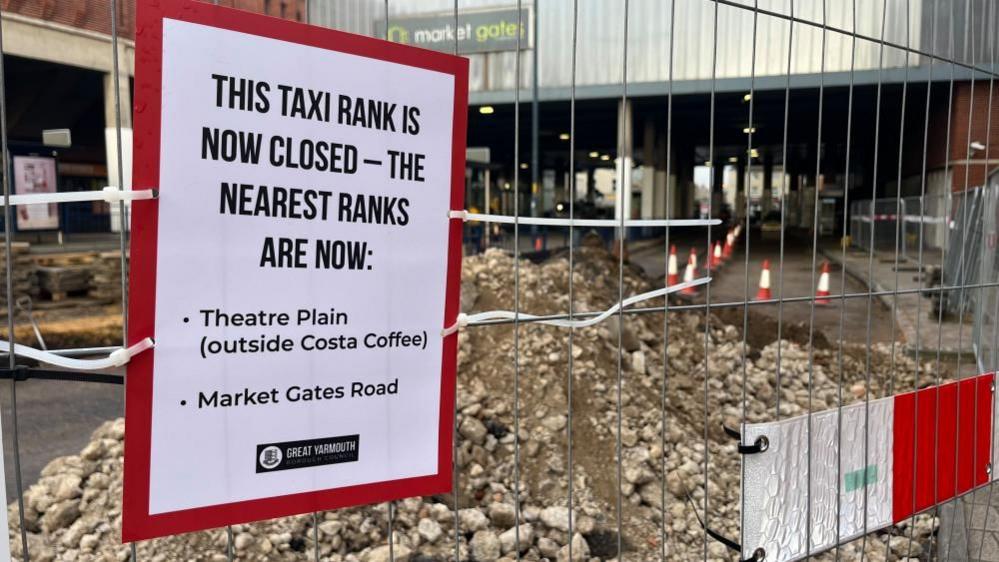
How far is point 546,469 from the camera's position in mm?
6156

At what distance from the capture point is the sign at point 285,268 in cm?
168

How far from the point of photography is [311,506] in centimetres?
191

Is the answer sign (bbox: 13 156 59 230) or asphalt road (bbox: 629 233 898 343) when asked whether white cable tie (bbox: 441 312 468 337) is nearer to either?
asphalt road (bbox: 629 233 898 343)

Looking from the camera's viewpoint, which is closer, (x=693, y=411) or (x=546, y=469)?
(x=546, y=469)

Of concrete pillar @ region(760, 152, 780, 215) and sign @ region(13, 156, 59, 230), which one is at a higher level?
concrete pillar @ region(760, 152, 780, 215)

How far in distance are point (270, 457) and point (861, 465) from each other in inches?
100

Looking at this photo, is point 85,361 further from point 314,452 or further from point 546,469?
point 546,469

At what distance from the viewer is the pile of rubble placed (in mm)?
4816

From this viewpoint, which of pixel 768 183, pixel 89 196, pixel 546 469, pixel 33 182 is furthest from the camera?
pixel 768 183

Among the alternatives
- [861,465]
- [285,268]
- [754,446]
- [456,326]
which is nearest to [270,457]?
[285,268]

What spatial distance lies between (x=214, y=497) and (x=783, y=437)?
6.78 ft

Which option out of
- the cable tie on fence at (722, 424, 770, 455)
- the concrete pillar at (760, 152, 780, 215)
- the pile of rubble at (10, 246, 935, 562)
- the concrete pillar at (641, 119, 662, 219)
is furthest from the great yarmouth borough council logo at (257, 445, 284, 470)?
the concrete pillar at (760, 152, 780, 215)

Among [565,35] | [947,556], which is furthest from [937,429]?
[565,35]

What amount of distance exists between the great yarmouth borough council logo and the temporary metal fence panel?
216mm
